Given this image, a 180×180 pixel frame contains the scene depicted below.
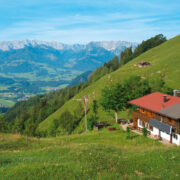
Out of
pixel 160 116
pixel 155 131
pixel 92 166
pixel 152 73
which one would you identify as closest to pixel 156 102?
pixel 160 116

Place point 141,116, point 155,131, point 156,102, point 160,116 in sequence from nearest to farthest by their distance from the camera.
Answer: point 160,116 → point 155,131 → point 156,102 → point 141,116

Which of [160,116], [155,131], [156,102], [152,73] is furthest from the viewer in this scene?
[152,73]

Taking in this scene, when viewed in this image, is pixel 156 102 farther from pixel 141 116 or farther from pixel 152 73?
pixel 152 73

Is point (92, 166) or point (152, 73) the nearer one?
point (92, 166)

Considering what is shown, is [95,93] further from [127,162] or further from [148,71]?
[127,162]

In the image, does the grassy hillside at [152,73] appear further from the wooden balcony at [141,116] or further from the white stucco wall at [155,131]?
the white stucco wall at [155,131]

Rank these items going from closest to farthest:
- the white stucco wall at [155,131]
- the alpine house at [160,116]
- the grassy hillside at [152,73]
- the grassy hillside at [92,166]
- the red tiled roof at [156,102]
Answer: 1. the grassy hillside at [92,166]
2. the alpine house at [160,116]
3. the white stucco wall at [155,131]
4. the red tiled roof at [156,102]
5. the grassy hillside at [152,73]

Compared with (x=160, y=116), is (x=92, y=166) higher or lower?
lower

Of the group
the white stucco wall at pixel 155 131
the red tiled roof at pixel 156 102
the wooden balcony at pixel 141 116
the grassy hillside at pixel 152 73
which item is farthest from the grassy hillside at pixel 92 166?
the grassy hillside at pixel 152 73

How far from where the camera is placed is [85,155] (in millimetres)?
22922

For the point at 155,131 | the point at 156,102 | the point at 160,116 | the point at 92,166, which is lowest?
the point at 155,131

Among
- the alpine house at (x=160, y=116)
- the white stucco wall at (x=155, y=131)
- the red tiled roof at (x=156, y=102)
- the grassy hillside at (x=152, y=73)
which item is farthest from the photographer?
the grassy hillside at (x=152, y=73)

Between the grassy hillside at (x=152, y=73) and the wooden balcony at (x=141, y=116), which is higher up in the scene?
the grassy hillside at (x=152, y=73)

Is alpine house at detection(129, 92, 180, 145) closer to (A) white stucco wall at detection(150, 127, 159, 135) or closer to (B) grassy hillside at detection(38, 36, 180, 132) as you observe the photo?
(A) white stucco wall at detection(150, 127, 159, 135)
